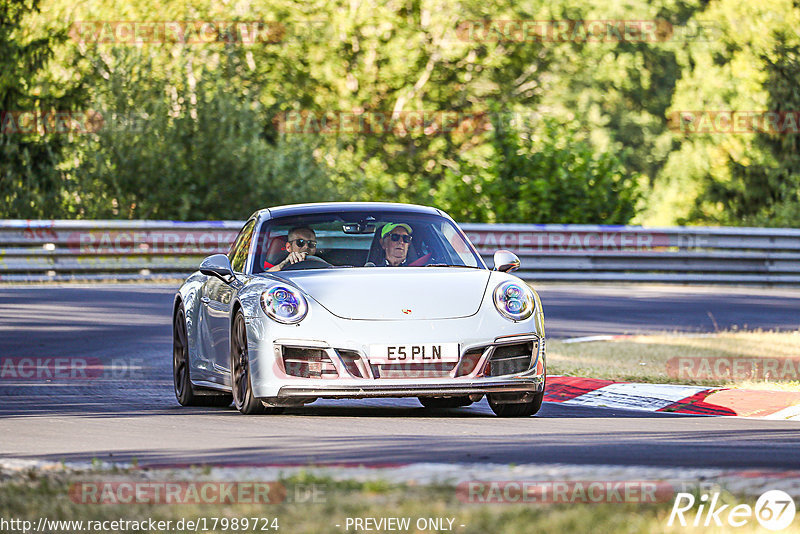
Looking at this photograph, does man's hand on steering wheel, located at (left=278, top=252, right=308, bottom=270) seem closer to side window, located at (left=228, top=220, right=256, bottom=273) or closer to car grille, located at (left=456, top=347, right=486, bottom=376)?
side window, located at (left=228, top=220, right=256, bottom=273)

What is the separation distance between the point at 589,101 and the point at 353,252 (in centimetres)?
4718

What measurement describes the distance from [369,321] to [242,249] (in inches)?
77.1

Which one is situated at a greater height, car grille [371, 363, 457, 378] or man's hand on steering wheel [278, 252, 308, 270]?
man's hand on steering wheel [278, 252, 308, 270]

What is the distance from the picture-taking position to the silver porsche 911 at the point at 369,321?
31.4 feet

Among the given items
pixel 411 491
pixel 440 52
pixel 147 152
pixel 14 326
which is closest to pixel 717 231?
pixel 147 152

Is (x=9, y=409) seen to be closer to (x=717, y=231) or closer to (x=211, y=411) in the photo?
(x=211, y=411)

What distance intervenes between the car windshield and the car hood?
0.48m

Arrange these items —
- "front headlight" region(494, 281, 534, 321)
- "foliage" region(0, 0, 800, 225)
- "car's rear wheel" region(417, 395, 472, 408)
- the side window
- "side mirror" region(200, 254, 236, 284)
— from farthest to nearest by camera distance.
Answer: "foliage" region(0, 0, 800, 225) → "car's rear wheel" region(417, 395, 472, 408) → the side window → "side mirror" region(200, 254, 236, 284) → "front headlight" region(494, 281, 534, 321)

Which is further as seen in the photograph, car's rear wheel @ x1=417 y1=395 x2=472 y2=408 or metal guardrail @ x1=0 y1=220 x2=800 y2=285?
metal guardrail @ x1=0 y1=220 x2=800 y2=285

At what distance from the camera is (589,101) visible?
5709 centimetres

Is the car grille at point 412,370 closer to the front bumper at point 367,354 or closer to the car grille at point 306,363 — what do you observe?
the front bumper at point 367,354

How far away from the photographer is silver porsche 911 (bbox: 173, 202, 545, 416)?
9.58m

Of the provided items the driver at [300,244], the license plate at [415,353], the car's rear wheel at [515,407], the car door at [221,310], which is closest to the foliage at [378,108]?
Answer: the car door at [221,310]

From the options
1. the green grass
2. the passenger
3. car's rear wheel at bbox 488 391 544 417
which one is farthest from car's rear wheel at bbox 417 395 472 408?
the green grass
